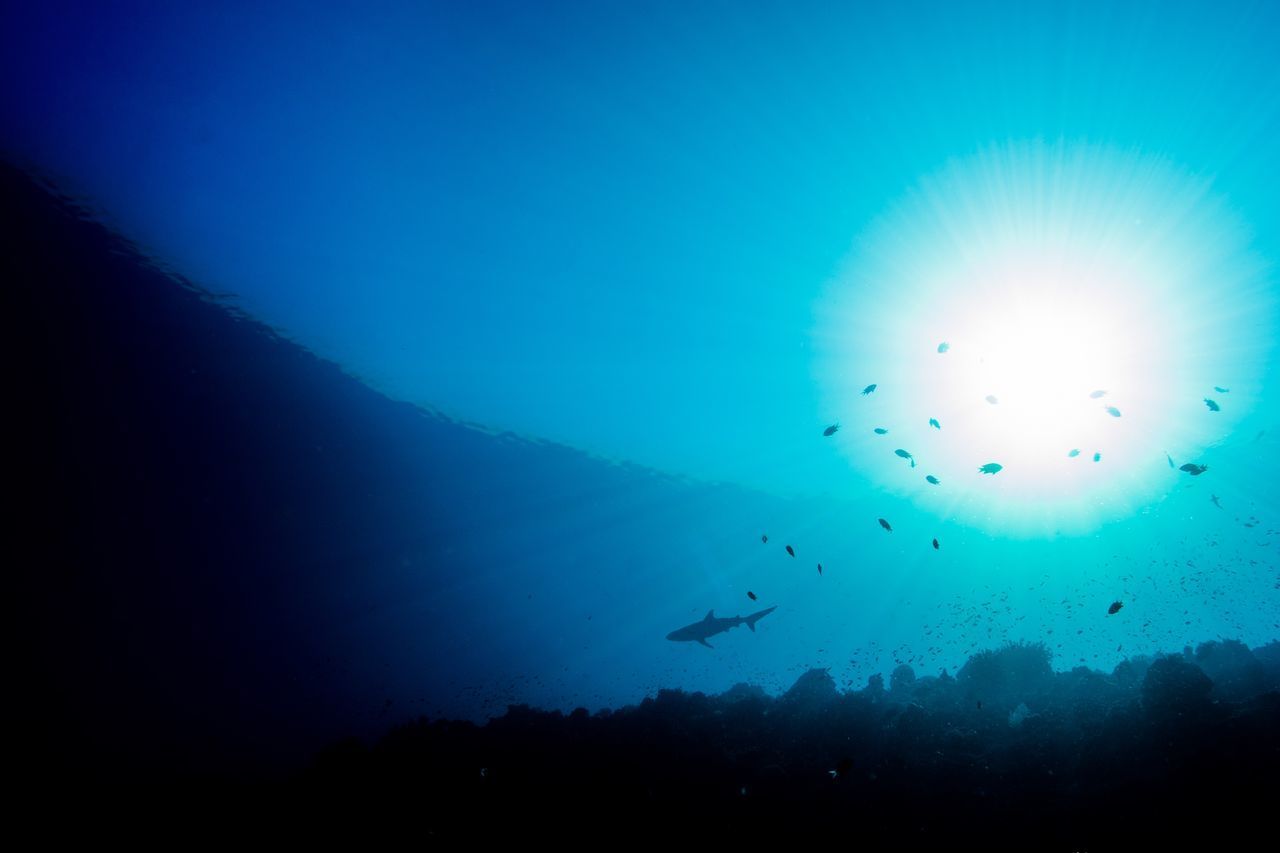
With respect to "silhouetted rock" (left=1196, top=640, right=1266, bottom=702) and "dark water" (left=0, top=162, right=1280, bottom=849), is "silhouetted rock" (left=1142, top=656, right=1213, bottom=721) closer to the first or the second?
"dark water" (left=0, top=162, right=1280, bottom=849)

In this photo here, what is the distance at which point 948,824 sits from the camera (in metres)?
6.97

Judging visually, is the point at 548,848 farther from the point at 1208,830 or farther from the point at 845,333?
the point at 845,333

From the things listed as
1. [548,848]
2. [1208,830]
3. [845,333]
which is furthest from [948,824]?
[845,333]

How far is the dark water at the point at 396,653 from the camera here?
7500 millimetres

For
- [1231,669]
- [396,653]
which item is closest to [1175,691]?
[1231,669]

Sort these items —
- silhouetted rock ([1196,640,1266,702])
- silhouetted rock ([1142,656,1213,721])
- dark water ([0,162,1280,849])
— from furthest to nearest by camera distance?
silhouetted rock ([1196,640,1266,702]) < dark water ([0,162,1280,849]) < silhouetted rock ([1142,656,1213,721])

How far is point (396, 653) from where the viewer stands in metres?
37.3

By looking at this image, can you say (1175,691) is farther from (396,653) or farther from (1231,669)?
(396,653)

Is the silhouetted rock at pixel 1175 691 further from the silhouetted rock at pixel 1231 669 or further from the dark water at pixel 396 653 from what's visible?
the silhouetted rock at pixel 1231 669

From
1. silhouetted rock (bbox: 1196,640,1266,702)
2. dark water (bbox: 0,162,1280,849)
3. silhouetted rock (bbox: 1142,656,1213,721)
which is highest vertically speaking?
silhouetted rock (bbox: 1196,640,1266,702)

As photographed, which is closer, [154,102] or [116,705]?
[154,102]

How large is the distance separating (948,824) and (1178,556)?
66.4 meters

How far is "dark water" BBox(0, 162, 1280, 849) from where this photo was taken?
7500mm

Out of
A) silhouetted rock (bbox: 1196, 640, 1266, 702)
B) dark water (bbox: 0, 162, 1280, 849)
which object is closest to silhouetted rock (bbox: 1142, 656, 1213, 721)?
dark water (bbox: 0, 162, 1280, 849)
